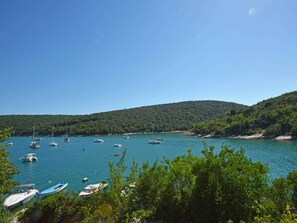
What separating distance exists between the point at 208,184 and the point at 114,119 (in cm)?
18039

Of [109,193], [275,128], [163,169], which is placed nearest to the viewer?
[163,169]

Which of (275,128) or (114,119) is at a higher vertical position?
(114,119)

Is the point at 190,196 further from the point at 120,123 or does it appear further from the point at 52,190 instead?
the point at 120,123

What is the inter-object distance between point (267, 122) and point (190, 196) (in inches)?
4348

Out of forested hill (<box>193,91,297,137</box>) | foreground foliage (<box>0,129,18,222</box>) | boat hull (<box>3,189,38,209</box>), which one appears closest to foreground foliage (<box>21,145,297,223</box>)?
Answer: foreground foliage (<box>0,129,18,222</box>)

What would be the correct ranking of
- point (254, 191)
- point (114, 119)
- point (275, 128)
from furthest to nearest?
point (114, 119), point (275, 128), point (254, 191)

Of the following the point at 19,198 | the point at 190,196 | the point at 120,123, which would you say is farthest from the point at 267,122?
the point at 190,196

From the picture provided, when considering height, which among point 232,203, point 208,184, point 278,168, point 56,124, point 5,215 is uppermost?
point 56,124

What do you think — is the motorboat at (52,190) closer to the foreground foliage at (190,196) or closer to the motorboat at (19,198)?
the motorboat at (19,198)

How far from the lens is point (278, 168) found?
42188 mm

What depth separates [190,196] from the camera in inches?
408

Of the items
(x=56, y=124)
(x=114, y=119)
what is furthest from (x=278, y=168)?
(x=56, y=124)

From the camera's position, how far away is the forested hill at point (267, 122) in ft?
314

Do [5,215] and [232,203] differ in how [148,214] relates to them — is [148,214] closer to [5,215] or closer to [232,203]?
[232,203]
